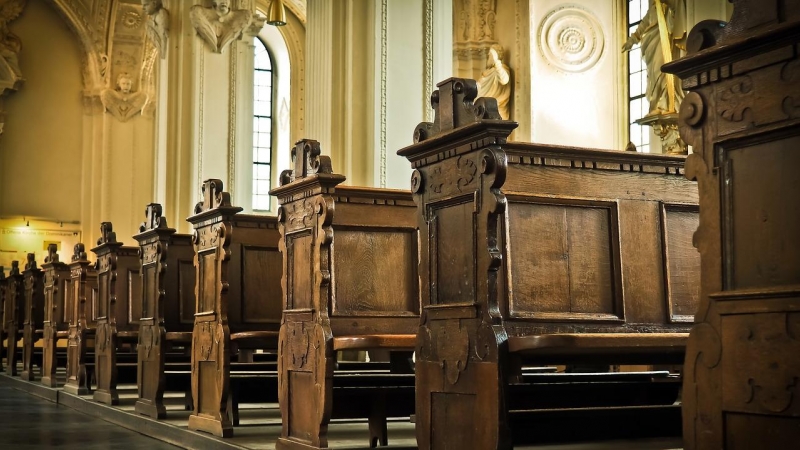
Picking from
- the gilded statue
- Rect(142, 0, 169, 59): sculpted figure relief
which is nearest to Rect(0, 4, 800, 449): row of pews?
Rect(142, 0, 169, 59): sculpted figure relief

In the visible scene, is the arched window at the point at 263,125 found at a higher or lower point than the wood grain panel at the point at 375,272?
higher

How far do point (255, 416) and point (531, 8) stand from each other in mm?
11141

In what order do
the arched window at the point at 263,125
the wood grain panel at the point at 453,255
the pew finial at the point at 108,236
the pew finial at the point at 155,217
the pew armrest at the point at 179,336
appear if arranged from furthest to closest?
the arched window at the point at 263,125
the pew finial at the point at 108,236
the pew finial at the point at 155,217
the pew armrest at the point at 179,336
the wood grain panel at the point at 453,255

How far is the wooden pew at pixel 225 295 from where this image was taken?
6.58 m

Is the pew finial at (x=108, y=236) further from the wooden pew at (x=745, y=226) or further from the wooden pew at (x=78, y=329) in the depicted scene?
the wooden pew at (x=745, y=226)

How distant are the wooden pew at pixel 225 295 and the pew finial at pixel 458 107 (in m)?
2.56

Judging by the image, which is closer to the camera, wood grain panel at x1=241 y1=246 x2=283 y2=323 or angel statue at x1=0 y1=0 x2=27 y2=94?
wood grain panel at x1=241 y1=246 x2=283 y2=323

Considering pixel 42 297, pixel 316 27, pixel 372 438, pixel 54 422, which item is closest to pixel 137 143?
pixel 42 297

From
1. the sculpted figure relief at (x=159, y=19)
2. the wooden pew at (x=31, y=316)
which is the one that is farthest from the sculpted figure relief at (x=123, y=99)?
the sculpted figure relief at (x=159, y=19)

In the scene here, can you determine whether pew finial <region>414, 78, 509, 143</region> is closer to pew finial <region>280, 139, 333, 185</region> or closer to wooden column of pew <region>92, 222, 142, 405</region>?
pew finial <region>280, 139, 333, 185</region>

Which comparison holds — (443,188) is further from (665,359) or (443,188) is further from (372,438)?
(372,438)

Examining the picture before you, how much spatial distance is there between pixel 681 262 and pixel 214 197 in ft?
10.8

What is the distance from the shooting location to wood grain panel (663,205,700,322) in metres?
4.72

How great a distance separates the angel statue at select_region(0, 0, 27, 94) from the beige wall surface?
228 mm
